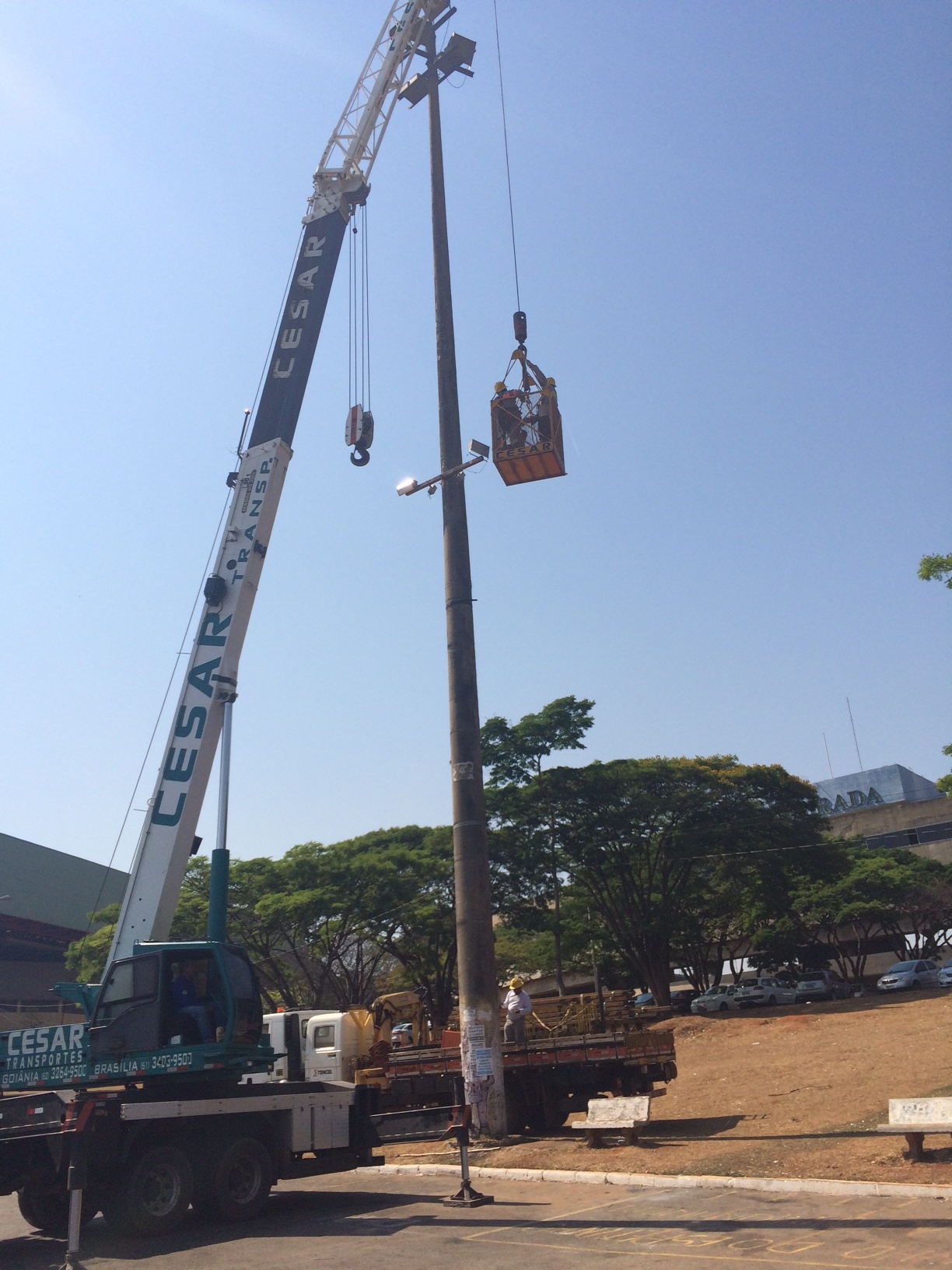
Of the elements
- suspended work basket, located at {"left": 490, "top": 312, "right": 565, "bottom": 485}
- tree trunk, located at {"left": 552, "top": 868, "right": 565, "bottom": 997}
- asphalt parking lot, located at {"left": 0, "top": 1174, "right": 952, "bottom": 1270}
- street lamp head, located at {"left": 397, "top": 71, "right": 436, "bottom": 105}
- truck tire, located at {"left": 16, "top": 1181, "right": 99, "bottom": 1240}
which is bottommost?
asphalt parking lot, located at {"left": 0, "top": 1174, "right": 952, "bottom": 1270}

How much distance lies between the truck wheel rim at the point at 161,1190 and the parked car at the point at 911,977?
36147mm

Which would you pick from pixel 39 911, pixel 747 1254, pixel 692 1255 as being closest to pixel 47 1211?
pixel 692 1255

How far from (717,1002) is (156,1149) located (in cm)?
3521

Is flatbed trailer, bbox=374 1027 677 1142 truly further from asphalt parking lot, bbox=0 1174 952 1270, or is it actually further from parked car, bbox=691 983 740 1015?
parked car, bbox=691 983 740 1015

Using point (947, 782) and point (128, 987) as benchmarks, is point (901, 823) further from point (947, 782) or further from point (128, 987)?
point (128, 987)

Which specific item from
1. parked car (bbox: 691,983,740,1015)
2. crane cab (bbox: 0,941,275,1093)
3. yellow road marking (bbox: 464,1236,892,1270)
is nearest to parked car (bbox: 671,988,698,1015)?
parked car (bbox: 691,983,740,1015)

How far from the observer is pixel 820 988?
42.8 m

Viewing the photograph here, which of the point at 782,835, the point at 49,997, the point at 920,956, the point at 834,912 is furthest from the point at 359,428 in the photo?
the point at 49,997

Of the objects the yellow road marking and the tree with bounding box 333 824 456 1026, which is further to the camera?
the tree with bounding box 333 824 456 1026

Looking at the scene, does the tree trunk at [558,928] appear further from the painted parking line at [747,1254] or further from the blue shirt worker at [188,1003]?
the painted parking line at [747,1254]

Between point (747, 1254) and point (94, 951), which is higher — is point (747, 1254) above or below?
below

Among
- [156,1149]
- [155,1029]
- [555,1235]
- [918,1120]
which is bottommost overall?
[555,1235]

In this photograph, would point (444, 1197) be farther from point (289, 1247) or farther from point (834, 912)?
point (834, 912)

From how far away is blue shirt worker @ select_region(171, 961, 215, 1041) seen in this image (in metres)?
11.7
